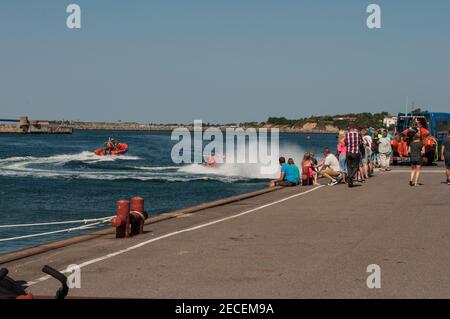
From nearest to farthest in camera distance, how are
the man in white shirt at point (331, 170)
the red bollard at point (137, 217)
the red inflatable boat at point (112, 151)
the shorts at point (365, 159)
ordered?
the red bollard at point (137, 217)
the man in white shirt at point (331, 170)
the shorts at point (365, 159)
the red inflatable boat at point (112, 151)

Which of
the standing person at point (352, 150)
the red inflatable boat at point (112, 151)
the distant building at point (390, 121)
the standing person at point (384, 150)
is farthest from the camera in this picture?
the red inflatable boat at point (112, 151)

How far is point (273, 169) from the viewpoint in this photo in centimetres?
5225

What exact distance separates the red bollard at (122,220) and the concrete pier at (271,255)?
0.88 ft

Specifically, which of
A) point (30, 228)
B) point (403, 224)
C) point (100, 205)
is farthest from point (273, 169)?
point (403, 224)

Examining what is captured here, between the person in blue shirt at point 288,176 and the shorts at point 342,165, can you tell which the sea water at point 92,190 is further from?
the shorts at point 342,165

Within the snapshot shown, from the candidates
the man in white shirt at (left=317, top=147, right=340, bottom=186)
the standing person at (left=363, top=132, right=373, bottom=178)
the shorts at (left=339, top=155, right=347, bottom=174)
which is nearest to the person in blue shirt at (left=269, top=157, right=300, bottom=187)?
the man in white shirt at (left=317, top=147, right=340, bottom=186)

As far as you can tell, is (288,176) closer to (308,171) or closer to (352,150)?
(308,171)

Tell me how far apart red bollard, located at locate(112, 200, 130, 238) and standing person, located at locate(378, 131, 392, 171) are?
1818 centimetres

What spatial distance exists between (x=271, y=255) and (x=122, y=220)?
3.18 m

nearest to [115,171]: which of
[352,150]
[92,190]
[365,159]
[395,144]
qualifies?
[92,190]

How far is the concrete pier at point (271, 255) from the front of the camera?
8766 millimetres

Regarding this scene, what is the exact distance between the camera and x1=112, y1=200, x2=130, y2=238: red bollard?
1303cm

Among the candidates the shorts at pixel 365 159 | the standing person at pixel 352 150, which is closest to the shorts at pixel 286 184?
the standing person at pixel 352 150
